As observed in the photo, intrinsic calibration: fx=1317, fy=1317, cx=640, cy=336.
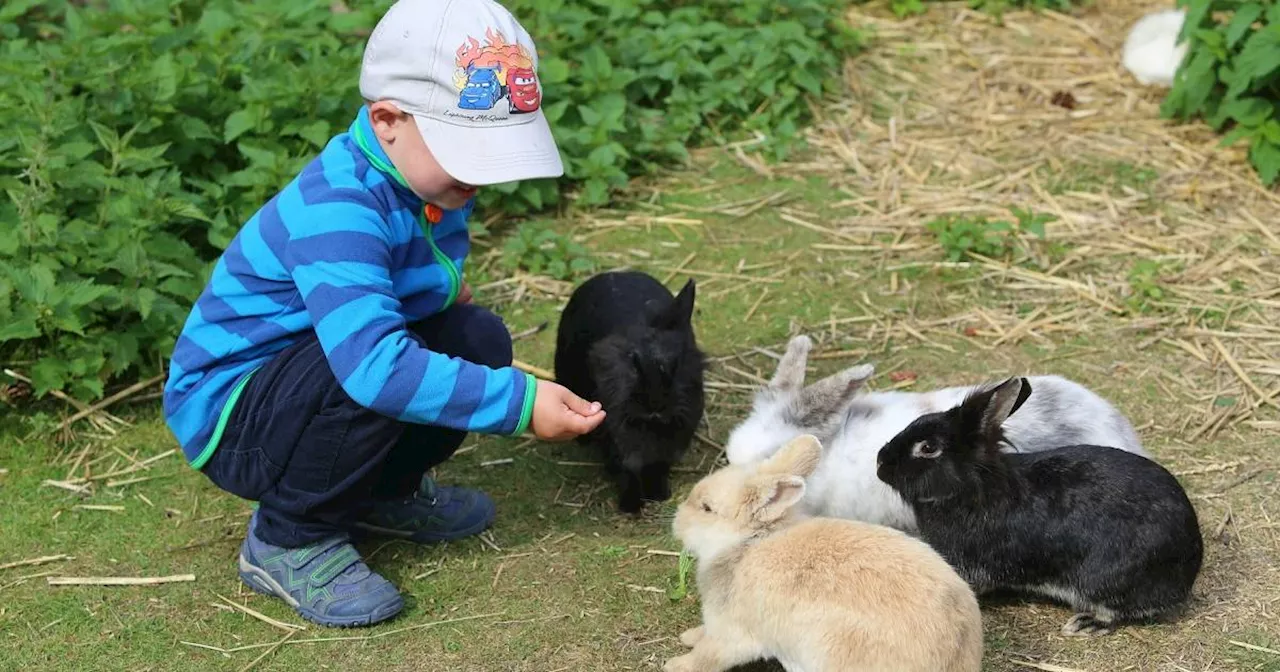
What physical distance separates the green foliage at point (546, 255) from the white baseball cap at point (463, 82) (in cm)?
217

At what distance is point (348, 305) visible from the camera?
3266 millimetres

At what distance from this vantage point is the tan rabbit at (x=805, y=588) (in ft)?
9.49

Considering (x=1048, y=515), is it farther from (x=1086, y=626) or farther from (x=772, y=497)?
(x=772, y=497)

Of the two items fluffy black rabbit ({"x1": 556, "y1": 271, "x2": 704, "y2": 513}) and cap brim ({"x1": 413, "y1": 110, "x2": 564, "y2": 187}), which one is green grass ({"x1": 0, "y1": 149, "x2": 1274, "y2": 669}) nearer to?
fluffy black rabbit ({"x1": 556, "y1": 271, "x2": 704, "y2": 513})

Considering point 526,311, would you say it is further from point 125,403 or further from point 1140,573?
point 1140,573

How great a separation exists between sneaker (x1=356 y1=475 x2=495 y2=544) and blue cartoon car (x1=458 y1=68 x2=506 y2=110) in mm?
1284

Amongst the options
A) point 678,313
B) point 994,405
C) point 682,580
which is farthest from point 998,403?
point 678,313

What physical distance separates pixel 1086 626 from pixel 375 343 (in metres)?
1.99

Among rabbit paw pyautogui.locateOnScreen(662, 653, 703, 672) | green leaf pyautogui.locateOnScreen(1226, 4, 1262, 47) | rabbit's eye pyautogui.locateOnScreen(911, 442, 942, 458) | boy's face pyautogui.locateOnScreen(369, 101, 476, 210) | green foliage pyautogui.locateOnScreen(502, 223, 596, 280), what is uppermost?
boy's face pyautogui.locateOnScreen(369, 101, 476, 210)

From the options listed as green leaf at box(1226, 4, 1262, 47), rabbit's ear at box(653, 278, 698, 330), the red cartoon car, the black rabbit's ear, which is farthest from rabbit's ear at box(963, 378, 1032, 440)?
green leaf at box(1226, 4, 1262, 47)

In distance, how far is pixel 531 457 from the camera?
453cm

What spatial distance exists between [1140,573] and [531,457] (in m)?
2.03

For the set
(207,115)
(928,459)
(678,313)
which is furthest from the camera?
(207,115)

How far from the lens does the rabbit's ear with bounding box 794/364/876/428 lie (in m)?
3.91
